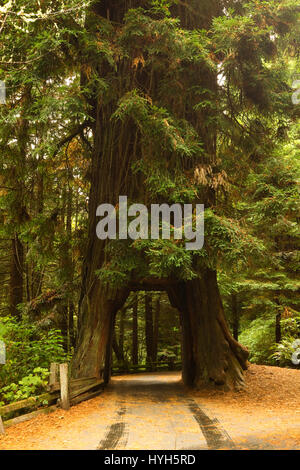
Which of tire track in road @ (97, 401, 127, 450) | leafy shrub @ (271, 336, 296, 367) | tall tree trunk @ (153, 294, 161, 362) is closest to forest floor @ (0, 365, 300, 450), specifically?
tire track in road @ (97, 401, 127, 450)

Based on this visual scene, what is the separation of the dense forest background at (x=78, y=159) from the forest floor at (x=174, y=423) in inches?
40.1

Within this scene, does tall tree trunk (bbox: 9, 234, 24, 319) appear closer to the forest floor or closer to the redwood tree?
the redwood tree

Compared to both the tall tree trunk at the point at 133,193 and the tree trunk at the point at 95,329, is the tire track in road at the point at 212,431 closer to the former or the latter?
→ the tall tree trunk at the point at 133,193

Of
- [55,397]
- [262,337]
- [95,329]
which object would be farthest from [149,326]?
[55,397]

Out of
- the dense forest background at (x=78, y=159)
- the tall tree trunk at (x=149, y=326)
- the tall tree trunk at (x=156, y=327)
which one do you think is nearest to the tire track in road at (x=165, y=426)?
the dense forest background at (x=78, y=159)

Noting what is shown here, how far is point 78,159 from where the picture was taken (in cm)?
1331

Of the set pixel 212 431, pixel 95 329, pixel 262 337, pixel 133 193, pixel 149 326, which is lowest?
pixel 149 326

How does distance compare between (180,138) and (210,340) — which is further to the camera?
(210,340)

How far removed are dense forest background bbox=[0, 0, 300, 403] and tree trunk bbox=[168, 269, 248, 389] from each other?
3.89 ft

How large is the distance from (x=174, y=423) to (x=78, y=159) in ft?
30.0

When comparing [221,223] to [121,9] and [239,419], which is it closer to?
[239,419]

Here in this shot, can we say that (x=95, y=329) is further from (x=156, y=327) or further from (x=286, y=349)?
(x=156, y=327)

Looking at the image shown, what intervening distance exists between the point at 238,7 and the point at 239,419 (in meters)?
9.82

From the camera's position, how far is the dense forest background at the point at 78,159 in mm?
7863
